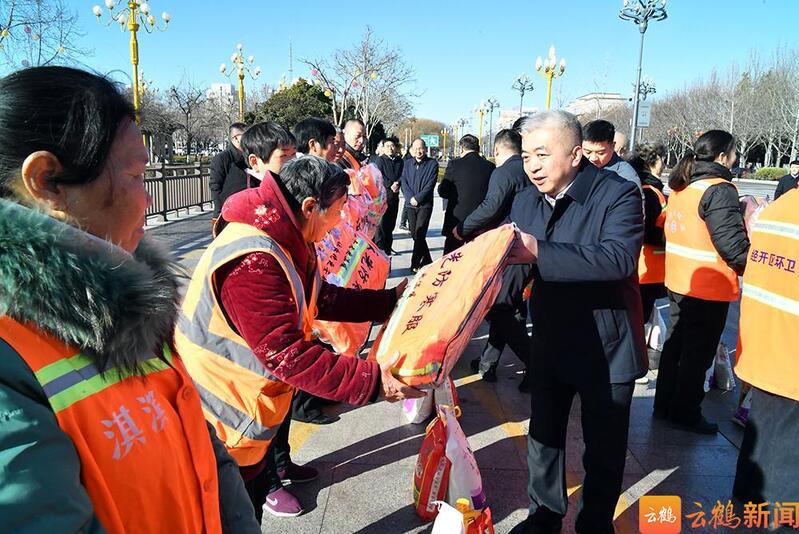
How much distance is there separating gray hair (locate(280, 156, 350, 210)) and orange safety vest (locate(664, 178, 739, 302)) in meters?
2.74

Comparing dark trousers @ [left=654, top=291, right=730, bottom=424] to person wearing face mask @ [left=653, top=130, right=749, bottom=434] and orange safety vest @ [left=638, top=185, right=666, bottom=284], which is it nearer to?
person wearing face mask @ [left=653, top=130, right=749, bottom=434]

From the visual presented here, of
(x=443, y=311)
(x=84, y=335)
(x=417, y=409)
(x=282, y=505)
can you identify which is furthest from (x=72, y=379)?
(x=417, y=409)

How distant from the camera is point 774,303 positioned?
244cm

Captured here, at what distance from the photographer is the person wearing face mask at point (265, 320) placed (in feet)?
5.64

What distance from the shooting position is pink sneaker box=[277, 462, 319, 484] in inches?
122

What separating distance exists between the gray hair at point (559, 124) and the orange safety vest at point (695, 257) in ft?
5.82

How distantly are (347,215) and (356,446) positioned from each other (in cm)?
157

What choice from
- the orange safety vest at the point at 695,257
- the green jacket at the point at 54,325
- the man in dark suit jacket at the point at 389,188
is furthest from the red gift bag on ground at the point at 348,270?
the man in dark suit jacket at the point at 389,188

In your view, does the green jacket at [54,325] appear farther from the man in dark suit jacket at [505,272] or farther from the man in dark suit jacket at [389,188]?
the man in dark suit jacket at [389,188]

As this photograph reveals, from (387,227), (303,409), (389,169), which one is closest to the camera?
(303,409)

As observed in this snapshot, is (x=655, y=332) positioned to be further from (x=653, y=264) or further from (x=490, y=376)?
(x=490, y=376)

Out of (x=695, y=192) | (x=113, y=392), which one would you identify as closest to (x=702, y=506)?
(x=695, y=192)

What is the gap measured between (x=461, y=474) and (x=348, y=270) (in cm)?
126

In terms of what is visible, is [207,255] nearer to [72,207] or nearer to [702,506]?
[72,207]
